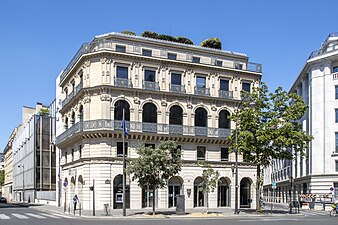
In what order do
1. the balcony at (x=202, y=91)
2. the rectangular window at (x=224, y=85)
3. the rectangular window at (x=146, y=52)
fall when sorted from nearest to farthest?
1. the rectangular window at (x=146, y=52)
2. the balcony at (x=202, y=91)
3. the rectangular window at (x=224, y=85)

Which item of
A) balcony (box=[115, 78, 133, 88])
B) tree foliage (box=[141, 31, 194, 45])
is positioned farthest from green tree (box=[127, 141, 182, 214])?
tree foliage (box=[141, 31, 194, 45])

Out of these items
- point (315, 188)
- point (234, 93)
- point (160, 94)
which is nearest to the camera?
point (160, 94)

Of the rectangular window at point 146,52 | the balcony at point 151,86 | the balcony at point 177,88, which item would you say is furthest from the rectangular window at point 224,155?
the rectangular window at point 146,52

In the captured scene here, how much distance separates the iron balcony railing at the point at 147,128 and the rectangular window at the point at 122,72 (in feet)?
14.9

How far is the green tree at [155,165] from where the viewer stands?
36125 mm

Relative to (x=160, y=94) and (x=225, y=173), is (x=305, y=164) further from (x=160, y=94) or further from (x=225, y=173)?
(x=160, y=94)

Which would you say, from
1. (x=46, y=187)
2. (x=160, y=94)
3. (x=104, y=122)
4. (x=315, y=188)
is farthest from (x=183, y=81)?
(x=46, y=187)

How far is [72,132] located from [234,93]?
18.2m

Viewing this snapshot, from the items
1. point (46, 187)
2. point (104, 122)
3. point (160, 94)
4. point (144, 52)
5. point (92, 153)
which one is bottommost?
point (46, 187)

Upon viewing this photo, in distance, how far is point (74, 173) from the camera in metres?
51.2

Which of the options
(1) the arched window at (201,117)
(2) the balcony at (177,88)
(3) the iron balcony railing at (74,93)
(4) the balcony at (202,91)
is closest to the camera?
(3) the iron balcony railing at (74,93)

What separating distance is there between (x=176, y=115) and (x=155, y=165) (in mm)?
14415

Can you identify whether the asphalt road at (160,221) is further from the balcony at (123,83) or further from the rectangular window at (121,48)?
the rectangular window at (121,48)

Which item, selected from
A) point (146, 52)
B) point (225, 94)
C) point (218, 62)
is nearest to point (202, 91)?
point (225, 94)
